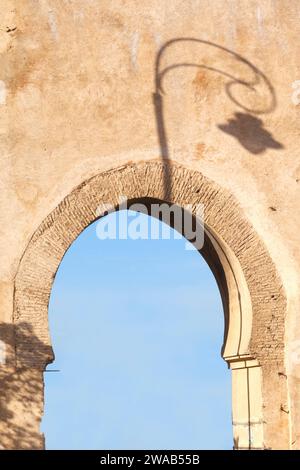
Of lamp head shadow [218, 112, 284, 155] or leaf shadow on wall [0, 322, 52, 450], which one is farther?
lamp head shadow [218, 112, 284, 155]

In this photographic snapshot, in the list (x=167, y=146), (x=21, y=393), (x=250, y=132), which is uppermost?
(x=250, y=132)

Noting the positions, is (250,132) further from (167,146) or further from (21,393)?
(21,393)

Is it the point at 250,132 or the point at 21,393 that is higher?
the point at 250,132

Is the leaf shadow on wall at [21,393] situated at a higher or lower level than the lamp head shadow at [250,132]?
lower

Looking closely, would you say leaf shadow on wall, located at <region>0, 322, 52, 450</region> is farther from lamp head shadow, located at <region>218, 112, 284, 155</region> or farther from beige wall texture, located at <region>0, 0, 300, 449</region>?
lamp head shadow, located at <region>218, 112, 284, 155</region>

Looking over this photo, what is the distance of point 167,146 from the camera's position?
1238 cm

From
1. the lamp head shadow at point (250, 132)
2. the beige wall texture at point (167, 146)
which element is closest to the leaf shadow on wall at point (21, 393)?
the beige wall texture at point (167, 146)

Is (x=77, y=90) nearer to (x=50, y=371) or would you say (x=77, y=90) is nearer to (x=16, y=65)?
(x=16, y=65)

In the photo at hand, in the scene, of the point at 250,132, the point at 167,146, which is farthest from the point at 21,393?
the point at 250,132

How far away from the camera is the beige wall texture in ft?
38.9

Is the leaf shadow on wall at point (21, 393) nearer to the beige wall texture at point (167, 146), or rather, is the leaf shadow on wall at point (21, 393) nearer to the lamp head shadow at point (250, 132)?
the beige wall texture at point (167, 146)

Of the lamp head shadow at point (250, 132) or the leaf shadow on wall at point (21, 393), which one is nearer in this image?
the leaf shadow on wall at point (21, 393)

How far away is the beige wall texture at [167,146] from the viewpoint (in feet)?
38.9

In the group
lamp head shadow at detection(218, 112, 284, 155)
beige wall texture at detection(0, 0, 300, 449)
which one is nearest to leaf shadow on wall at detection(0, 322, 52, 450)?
beige wall texture at detection(0, 0, 300, 449)
